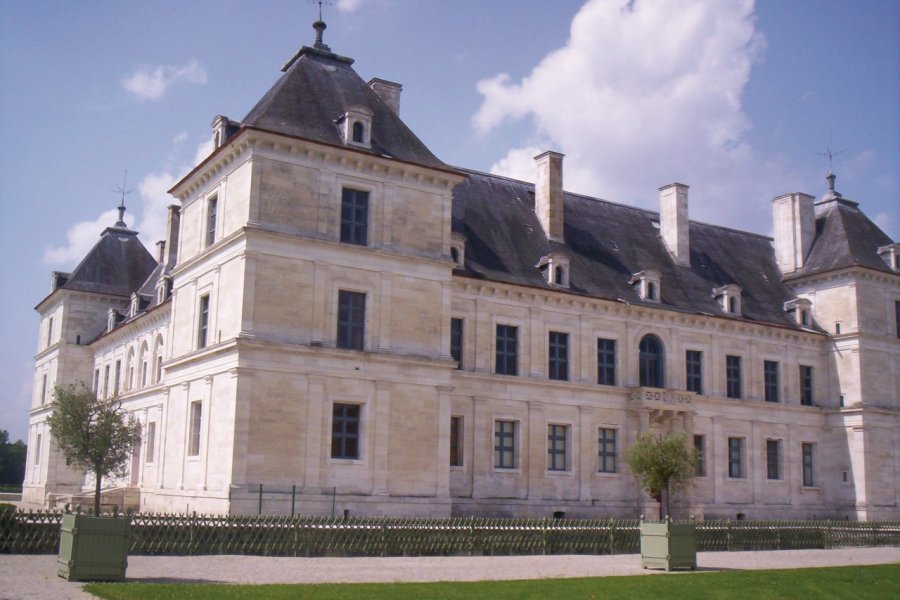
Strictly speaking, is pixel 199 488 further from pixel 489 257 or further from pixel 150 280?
pixel 150 280

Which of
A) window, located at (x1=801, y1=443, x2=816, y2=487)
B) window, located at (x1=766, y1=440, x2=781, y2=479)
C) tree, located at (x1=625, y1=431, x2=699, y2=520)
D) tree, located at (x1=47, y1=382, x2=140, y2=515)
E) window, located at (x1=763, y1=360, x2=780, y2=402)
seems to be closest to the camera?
tree, located at (x1=625, y1=431, x2=699, y2=520)

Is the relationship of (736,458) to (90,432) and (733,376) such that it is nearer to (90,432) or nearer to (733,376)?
(733,376)

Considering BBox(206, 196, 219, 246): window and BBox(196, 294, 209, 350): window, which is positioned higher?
BBox(206, 196, 219, 246): window

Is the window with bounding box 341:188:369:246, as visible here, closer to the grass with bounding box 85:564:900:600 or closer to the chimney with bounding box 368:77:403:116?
the chimney with bounding box 368:77:403:116

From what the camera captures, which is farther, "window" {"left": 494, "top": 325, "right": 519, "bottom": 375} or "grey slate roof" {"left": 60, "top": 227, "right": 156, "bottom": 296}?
"grey slate roof" {"left": 60, "top": 227, "right": 156, "bottom": 296}

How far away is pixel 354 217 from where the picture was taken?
31.9 metres

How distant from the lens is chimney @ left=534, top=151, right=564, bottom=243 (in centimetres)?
4256

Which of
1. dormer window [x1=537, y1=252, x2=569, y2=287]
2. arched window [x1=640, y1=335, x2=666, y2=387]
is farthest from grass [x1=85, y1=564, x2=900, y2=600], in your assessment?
arched window [x1=640, y1=335, x2=666, y2=387]

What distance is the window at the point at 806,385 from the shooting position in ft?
152

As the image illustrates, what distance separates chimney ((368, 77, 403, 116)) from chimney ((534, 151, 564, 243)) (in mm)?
7544

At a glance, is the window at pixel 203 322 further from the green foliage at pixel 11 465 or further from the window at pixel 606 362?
the green foliage at pixel 11 465

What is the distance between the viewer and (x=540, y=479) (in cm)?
3759

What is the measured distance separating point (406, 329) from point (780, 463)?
73.4ft

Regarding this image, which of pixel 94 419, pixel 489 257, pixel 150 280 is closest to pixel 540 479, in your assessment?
pixel 489 257
